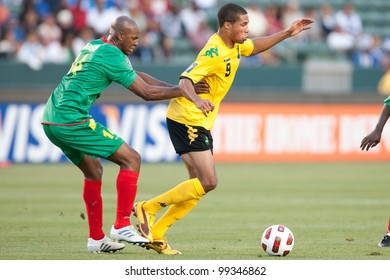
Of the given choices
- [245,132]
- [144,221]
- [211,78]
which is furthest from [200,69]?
[245,132]

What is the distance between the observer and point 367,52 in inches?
1007

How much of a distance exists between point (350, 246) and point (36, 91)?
488 inches

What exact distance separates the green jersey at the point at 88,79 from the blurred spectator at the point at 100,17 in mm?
13673

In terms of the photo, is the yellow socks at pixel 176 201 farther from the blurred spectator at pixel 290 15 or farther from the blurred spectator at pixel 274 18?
the blurred spectator at pixel 290 15

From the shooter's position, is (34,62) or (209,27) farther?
(209,27)

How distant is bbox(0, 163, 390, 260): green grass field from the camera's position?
9.26m

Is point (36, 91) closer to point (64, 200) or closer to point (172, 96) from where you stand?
point (64, 200)

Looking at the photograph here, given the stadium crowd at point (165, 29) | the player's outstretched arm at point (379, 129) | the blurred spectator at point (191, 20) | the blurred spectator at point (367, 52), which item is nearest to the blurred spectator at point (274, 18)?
the stadium crowd at point (165, 29)

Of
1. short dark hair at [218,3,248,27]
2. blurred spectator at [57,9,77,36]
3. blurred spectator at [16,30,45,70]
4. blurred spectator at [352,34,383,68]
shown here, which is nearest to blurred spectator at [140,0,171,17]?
blurred spectator at [57,9,77,36]

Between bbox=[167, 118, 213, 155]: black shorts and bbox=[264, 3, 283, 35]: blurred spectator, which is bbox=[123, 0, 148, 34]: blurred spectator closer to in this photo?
bbox=[264, 3, 283, 35]: blurred spectator

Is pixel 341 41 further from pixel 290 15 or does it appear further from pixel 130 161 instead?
pixel 130 161

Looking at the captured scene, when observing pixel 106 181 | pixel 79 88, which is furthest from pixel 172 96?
pixel 106 181

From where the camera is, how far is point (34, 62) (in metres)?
21.6
